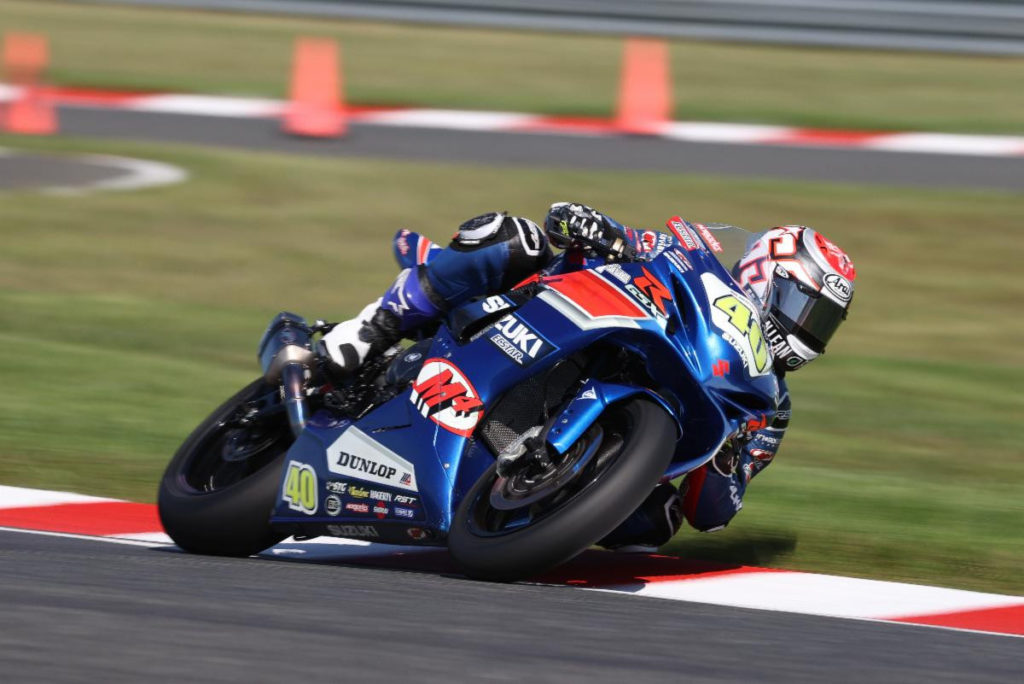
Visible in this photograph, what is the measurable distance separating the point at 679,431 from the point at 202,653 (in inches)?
67.8

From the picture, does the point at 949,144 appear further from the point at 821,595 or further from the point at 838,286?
the point at 821,595

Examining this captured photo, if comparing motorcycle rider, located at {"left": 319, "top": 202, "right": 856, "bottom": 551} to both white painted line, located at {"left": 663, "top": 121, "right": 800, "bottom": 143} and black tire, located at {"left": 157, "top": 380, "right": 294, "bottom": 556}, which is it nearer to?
black tire, located at {"left": 157, "top": 380, "right": 294, "bottom": 556}

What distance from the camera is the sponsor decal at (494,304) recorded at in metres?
5.27

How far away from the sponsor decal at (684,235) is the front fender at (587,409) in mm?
698

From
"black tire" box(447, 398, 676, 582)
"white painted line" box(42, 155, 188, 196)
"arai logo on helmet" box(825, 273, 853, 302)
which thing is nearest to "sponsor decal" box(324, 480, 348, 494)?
"black tire" box(447, 398, 676, 582)

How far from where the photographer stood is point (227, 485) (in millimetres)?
5812

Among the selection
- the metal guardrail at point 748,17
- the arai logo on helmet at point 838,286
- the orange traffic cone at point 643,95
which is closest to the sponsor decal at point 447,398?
the arai logo on helmet at point 838,286

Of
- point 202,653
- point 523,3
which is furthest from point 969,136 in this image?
point 202,653

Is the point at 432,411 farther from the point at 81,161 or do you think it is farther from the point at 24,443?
the point at 81,161

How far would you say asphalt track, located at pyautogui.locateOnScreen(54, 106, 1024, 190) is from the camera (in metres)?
15.3

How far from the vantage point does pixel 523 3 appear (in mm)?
20281

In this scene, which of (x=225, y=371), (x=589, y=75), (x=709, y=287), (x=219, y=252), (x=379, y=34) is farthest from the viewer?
(x=379, y=34)

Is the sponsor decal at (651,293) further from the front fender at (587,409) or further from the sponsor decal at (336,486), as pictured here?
the sponsor decal at (336,486)

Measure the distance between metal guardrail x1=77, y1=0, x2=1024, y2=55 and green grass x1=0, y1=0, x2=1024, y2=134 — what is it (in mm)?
212
